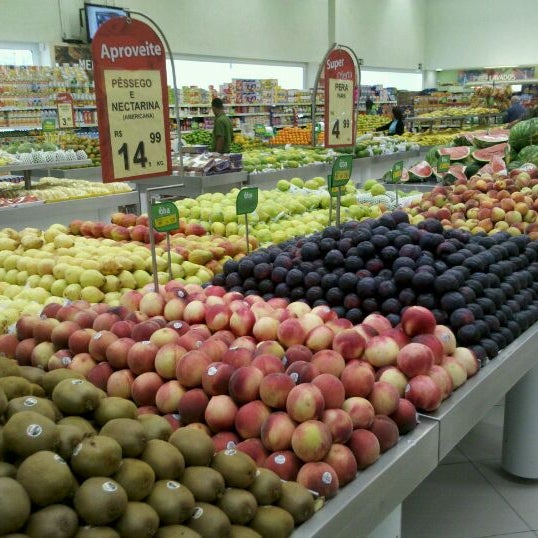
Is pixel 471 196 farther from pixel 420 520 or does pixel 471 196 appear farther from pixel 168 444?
pixel 168 444

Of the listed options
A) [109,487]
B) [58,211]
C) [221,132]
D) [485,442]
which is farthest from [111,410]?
[221,132]

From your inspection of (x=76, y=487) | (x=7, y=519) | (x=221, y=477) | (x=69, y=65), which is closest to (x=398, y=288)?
(x=221, y=477)

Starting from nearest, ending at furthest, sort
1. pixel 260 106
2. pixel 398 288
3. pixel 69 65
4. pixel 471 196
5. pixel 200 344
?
1. pixel 200 344
2. pixel 398 288
3. pixel 471 196
4. pixel 69 65
5. pixel 260 106

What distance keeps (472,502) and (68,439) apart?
2.26 meters

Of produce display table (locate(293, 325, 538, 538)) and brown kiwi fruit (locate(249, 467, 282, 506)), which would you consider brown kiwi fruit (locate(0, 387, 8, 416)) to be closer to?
brown kiwi fruit (locate(249, 467, 282, 506))

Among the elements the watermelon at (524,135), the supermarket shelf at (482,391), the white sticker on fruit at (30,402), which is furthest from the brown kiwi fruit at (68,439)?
the watermelon at (524,135)

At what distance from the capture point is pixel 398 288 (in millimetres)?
2182

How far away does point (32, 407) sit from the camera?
47.9 inches

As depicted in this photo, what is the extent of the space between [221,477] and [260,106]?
47.4 ft

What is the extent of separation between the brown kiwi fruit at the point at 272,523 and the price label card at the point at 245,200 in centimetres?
172

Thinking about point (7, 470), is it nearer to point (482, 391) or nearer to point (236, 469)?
point (236, 469)

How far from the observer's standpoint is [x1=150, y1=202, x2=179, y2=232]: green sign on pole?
2186 millimetres

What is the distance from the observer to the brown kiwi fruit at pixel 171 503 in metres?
1.09

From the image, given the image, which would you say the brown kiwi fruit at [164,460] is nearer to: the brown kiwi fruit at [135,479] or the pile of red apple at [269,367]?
the brown kiwi fruit at [135,479]
